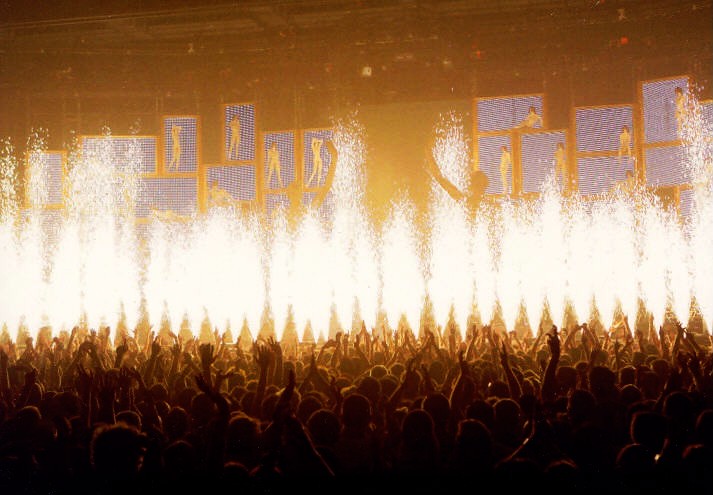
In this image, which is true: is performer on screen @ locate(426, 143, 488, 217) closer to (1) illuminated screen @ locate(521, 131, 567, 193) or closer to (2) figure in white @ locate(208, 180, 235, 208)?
(1) illuminated screen @ locate(521, 131, 567, 193)

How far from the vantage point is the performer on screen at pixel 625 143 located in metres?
15.2

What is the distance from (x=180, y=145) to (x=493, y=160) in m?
7.03

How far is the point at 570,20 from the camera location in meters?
13.9

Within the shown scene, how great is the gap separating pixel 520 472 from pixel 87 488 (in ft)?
6.02

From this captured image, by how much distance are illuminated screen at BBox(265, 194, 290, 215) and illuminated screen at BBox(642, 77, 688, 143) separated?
7.62m

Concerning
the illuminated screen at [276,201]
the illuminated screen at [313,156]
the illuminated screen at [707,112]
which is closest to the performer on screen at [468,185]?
the illuminated screen at [313,156]

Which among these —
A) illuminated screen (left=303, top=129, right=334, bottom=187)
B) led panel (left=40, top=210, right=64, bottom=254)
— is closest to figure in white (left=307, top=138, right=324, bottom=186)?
illuminated screen (left=303, top=129, right=334, bottom=187)

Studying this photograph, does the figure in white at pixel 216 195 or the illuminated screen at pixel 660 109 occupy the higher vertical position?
the illuminated screen at pixel 660 109

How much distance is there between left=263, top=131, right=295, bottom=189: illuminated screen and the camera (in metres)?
17.2

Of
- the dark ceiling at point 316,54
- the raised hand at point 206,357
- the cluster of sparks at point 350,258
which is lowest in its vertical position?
the raised hand at point 206,357

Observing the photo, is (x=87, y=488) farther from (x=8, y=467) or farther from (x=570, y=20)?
(x=570, y=20)

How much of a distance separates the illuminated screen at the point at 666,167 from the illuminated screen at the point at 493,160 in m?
2.72

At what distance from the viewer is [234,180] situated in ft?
57.0

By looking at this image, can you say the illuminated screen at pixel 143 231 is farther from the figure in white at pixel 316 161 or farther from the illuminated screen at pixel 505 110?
the illuminated screen at pixel 505 110
